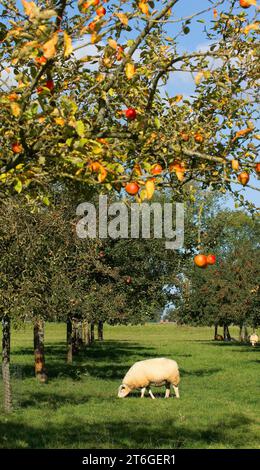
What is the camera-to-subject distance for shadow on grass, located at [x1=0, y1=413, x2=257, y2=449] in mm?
13688

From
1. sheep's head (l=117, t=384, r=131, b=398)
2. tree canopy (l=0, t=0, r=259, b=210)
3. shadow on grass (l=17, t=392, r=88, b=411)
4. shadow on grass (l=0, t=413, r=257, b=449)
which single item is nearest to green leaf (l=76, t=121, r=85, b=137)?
tree canopy (l=0, t=0, r=259, b=210)

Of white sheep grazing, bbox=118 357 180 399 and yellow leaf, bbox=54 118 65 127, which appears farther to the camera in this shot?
white sheep grazing, bbox=118 357 180 399

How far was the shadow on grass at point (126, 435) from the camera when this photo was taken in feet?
44.9

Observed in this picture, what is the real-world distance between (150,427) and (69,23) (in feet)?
36.9

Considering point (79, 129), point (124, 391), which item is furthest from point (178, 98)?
point (124, 391)

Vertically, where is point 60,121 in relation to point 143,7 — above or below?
below

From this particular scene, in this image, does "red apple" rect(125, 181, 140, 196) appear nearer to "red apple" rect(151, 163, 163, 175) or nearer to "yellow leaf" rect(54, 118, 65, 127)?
"red apple" rect(151, 163, 163, 175)

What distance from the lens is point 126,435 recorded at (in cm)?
1503

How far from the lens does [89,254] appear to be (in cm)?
2803

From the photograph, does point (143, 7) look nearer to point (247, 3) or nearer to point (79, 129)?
point (247, 3)

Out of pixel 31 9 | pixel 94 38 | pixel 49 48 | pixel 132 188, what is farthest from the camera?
pixel 132 188
